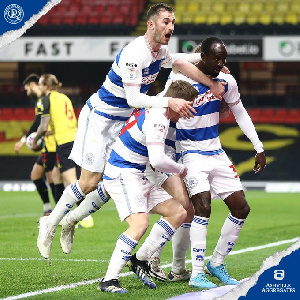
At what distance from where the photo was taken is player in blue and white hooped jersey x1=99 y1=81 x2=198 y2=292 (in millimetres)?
5281

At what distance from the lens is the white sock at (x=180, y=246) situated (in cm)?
608

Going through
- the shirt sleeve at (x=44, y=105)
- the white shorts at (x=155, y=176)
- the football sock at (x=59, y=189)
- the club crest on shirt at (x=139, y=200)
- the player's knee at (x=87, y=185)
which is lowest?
the football sock at (x=59, y=189)

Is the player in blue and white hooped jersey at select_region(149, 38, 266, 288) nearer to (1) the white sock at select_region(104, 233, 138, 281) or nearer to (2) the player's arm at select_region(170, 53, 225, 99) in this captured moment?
(2) the player's arm at select_region(170, 53, 225, 99)

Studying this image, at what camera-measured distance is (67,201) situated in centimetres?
632

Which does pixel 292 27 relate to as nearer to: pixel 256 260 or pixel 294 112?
pixel 294 112

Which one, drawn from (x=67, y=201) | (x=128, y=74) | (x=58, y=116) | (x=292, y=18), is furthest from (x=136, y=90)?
(x=292, y=18)

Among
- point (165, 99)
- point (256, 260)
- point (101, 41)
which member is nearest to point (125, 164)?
point (165, 99)

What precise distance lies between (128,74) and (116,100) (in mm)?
626

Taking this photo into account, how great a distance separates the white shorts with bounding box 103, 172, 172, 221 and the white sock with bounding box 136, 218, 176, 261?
141mm

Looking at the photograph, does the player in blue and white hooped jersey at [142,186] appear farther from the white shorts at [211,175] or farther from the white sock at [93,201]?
the white sock at [93,201]

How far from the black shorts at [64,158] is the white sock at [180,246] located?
157 inches

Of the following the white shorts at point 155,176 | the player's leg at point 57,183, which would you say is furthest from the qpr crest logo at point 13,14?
the player's leg at point 57,183

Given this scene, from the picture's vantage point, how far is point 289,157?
1838 centimetres

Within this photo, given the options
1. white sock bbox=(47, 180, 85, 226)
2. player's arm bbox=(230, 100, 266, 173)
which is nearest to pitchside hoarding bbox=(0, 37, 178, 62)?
white sock bbox=(47, 180, 85, 226)
